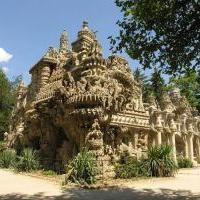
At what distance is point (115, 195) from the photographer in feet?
35.3

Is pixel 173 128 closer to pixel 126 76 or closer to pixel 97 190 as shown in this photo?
pixel 126 76

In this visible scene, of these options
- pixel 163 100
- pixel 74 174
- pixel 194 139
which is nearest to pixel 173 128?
pixel 163 100

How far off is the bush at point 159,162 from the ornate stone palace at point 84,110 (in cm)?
170

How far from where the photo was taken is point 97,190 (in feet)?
39.0

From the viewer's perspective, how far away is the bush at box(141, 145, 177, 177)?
639 inches

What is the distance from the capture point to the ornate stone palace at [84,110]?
15.3m

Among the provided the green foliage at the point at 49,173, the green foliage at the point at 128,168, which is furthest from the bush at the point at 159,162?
the green foliage at the point at 49,173

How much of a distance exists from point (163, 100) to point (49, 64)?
12463 mm

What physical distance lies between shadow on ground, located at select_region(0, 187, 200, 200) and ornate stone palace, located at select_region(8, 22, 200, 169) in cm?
354

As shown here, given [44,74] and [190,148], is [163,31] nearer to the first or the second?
[44,74]

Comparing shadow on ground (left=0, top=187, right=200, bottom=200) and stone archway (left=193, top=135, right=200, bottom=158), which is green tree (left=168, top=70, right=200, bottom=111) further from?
shadow on ground (left=0, top=187, right=200, bottom=200)

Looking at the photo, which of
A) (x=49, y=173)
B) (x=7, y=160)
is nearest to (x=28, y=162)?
(x=49, y=173)

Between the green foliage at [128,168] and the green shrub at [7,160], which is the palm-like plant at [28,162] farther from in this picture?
the green foliage at [128,168]

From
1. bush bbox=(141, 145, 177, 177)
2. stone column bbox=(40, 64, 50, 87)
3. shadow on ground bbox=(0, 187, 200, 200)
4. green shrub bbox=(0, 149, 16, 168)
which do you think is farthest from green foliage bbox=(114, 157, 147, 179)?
green shrub bbox=(0, 149, 16, 168)
